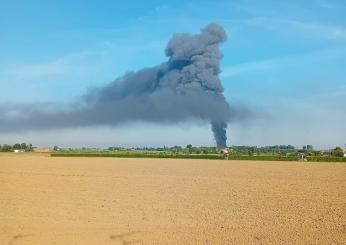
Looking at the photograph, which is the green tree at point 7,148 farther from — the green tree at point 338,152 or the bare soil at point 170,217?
the bare soil at point 170,217

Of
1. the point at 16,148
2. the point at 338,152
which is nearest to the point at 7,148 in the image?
the point at 16,148

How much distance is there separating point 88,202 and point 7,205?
3173 millimetres

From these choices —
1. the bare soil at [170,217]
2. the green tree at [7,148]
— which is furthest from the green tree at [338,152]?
the green tree at [7,148]

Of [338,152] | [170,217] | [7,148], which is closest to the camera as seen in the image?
[170,217]

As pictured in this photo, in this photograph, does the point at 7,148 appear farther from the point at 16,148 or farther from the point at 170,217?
the point at 170,217

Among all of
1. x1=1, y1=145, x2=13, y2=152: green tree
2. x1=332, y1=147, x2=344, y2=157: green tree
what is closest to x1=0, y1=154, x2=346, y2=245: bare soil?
x1=332, y1=147, x2=344, y2=157: green tree

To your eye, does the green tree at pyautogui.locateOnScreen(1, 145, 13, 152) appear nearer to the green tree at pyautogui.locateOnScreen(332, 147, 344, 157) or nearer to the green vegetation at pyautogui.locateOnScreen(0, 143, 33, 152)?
the green vegetation at pyautogui.locateOnScreen(0, 143, 33, 152)

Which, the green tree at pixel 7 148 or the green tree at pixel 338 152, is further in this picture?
the green tree at pixel 7 148

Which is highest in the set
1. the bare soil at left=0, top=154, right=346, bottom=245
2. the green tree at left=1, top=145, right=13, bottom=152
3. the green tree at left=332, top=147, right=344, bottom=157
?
the green tree at left=1, top=145, right=13, bottom=152

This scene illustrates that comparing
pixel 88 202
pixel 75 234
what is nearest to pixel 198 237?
pixel 75 234

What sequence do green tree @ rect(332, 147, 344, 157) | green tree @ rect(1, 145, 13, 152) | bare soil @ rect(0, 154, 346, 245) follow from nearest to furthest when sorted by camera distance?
bare soil @ rect(0, 154, 346, 245)
green tree @ rect(332, 147, 344, 157)
green tree @ rect(1, 145, 13, 152)

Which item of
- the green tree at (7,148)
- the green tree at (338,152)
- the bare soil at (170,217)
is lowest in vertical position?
the bare soil at (170,217)

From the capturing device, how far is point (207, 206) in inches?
789

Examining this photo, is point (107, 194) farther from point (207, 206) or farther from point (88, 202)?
point (207, 206)
